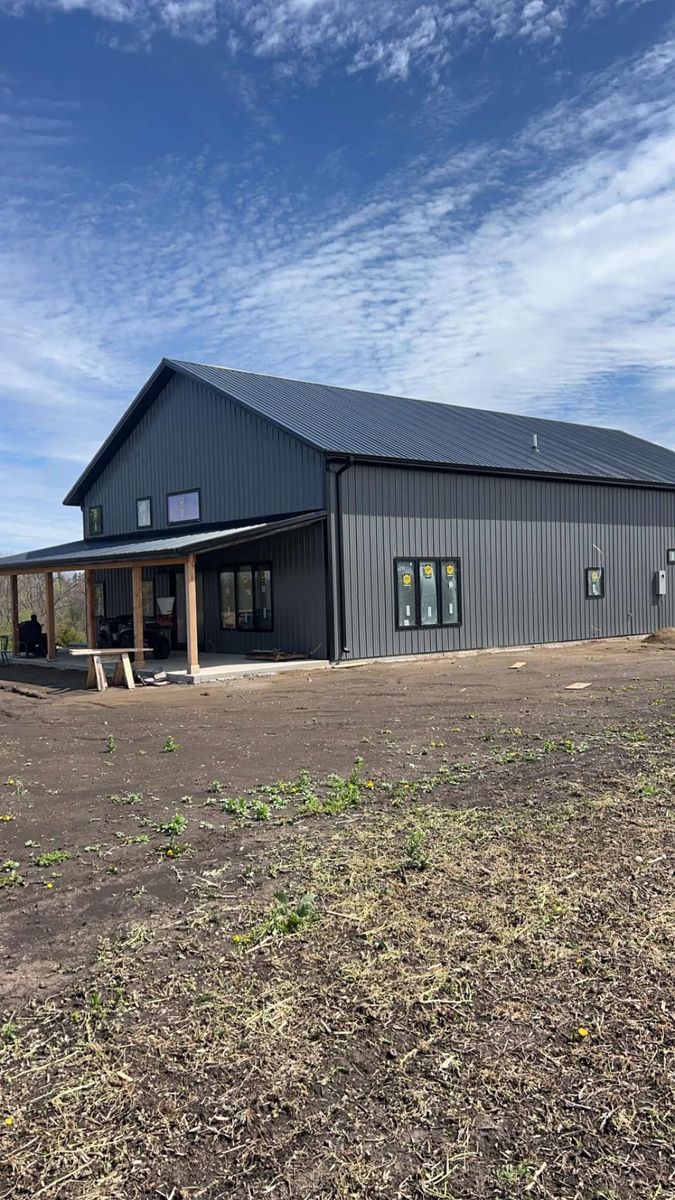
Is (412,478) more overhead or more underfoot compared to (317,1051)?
more overhead

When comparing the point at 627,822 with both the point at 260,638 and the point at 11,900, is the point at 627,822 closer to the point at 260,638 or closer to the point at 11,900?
the point at 11,900

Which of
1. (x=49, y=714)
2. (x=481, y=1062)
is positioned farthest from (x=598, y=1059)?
(x=49, y=714)

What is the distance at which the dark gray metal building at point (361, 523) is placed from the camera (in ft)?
58.4

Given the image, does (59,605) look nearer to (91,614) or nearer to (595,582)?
(91,614)

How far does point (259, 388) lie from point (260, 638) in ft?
21.4

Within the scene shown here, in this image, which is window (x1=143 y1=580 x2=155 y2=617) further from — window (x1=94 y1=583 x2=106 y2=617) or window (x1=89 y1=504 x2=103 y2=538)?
window (x1=89 y1=504 x2=103 y2=538)

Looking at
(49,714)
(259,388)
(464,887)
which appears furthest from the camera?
(259,388)

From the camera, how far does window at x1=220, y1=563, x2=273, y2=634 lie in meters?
19.2

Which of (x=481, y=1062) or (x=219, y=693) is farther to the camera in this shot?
(x=219, y=693)

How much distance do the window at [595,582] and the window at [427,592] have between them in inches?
192

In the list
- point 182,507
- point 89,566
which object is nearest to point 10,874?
point 89,566

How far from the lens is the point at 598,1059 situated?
2930mm

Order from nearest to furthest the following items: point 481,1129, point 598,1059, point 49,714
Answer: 1. point 481,1129
2. point 598,1059
3. point 49,714

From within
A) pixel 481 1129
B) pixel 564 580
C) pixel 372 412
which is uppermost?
pixel 372 412
